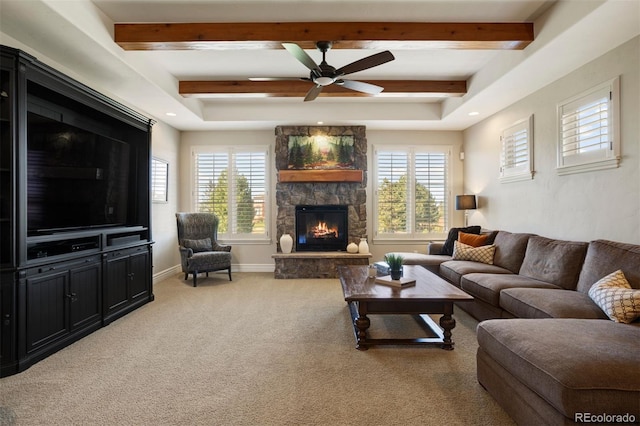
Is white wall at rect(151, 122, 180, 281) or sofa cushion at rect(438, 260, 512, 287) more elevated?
white wall at rect(151, 122, 180, 281)

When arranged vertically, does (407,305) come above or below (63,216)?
below

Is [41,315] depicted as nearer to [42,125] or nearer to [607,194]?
[42,125]

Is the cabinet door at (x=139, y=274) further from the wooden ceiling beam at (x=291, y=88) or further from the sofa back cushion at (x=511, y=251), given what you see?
the sofa back cushion at (x=511, y=251)

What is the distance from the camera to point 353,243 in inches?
227

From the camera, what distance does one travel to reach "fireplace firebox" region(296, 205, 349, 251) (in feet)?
19.5

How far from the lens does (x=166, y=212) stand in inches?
219

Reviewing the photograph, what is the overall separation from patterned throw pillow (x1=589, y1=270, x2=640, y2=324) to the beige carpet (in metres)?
1.01

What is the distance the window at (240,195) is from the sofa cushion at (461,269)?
11.0ft

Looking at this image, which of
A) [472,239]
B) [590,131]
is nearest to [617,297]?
[590,131]

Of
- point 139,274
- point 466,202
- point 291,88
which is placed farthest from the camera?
point 466,202

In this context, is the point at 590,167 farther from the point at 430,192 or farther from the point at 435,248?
the point at 430,192

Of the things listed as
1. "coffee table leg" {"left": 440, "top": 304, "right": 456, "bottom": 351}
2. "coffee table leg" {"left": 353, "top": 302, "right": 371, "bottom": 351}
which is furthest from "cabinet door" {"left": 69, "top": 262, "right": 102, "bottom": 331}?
"coffee table leg" {"left": 440, "top": 304, "right": 456, "bottom": 351}

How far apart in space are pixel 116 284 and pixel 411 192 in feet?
16.4

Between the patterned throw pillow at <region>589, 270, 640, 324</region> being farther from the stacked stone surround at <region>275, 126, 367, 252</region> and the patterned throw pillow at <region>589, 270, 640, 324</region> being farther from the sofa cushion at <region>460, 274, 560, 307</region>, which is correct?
the stacked stone surround at <region>275, 126, 367, 252</region>
